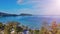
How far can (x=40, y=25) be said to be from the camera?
114cm

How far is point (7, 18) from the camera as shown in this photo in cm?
115

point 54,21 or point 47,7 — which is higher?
point 47,7

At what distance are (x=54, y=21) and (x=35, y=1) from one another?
1.04 ft

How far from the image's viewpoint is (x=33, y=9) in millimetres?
1146

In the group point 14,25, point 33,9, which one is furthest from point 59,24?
point 14,25

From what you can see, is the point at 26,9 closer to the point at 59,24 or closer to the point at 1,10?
the point at 1,10

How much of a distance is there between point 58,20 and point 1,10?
67 cm

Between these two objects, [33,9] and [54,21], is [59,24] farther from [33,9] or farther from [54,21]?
[33,9]

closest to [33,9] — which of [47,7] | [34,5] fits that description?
[34,5]

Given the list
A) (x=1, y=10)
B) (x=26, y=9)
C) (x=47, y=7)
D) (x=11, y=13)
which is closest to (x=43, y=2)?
(x=47, y=7)

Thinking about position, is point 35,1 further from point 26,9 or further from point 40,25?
point 40,25

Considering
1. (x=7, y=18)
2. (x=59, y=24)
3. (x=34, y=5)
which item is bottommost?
(x=59, y=24)

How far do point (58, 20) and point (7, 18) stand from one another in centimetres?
59

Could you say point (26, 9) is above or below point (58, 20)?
above
